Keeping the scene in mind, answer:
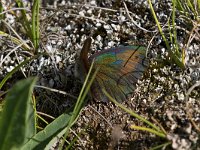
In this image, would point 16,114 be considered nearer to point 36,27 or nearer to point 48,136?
point 48,136

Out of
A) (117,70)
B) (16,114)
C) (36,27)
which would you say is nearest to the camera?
(16,114)

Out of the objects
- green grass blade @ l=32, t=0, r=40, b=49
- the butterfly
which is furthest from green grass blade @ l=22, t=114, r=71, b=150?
green grass blade @ l=32, t=0, r=40, b=49

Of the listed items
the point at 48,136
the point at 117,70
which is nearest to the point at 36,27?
the point at 117,70

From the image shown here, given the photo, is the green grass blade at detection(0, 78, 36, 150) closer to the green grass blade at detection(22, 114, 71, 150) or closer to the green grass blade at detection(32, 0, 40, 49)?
the green grass blade at detection(22, 114, 71, 150)

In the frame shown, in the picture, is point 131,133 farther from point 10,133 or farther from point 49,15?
point 49,15

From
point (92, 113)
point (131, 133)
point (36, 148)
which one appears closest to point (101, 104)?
point (92, 113)

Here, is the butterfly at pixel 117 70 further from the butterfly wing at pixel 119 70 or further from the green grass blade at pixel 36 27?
the green grass blade at pixel 36 27
